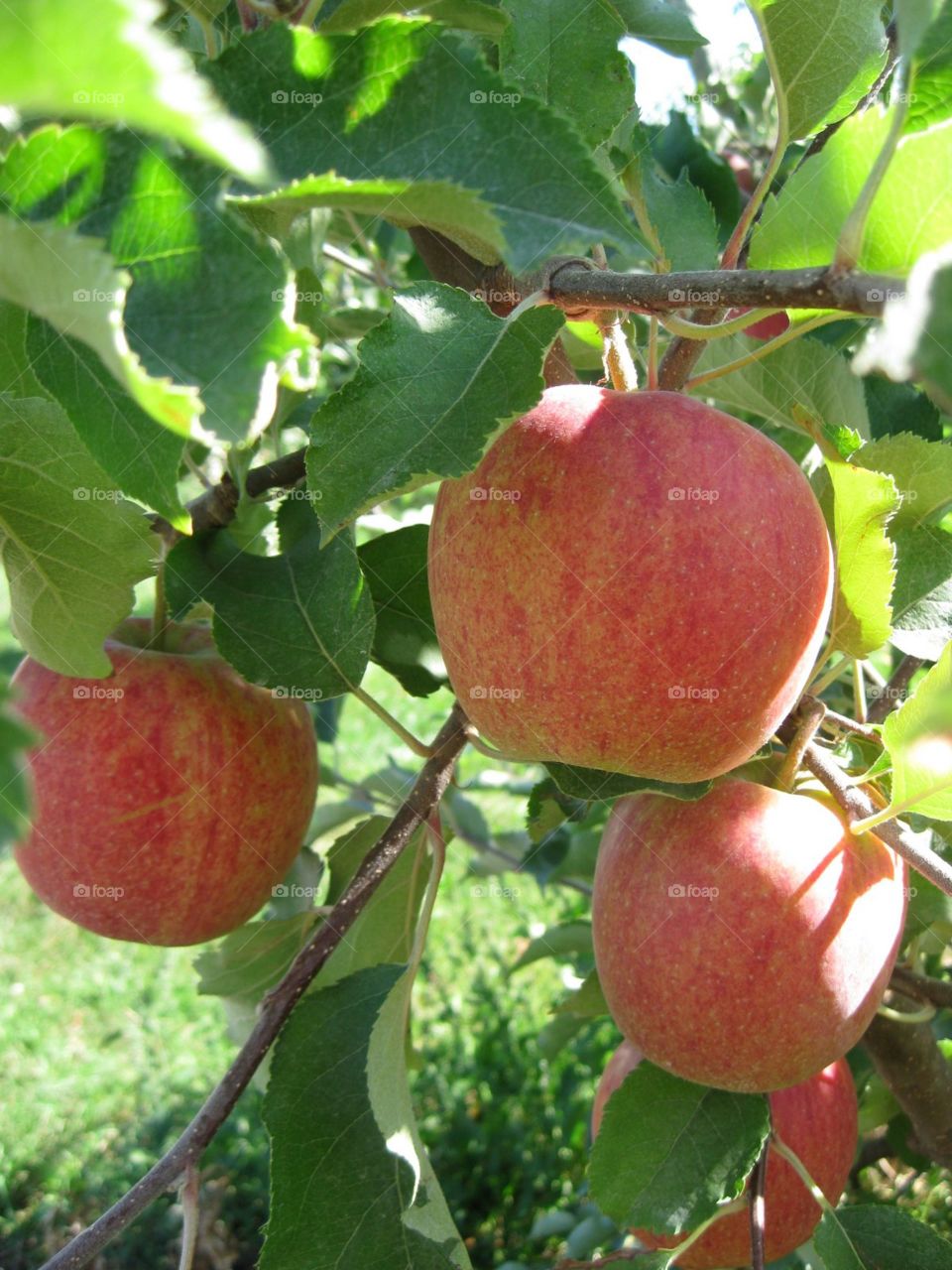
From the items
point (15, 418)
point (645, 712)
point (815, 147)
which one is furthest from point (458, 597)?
point (815, 147)

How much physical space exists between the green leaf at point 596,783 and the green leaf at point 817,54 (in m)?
0.46

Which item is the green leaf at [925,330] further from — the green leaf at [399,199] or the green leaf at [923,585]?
the green leaf at [923,585]

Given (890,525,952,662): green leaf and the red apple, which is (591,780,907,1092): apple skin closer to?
(890,525,952,662): green leaf

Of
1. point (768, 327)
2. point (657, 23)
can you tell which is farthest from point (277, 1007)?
point (768, 327)

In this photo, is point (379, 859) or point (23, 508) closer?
point (23, 508)

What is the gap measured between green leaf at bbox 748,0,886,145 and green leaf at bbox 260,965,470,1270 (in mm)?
721

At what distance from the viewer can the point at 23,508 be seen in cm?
80

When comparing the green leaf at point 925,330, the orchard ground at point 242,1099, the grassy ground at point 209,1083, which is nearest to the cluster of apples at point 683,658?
the green leaf at point 925,330

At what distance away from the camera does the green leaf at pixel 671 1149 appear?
96 cm

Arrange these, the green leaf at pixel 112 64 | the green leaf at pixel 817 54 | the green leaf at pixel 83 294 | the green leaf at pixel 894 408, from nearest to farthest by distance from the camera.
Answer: the green leaf at pixel 112 64, the green leaf at pixel 83 294, the green leaf at pixel 817 54, the green leaf at pixel 894 408

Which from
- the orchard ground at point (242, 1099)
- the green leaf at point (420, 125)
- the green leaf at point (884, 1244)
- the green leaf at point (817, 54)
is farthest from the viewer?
the orchard ground at point (242, 1099)

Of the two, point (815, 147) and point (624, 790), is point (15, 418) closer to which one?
point (624, 790)

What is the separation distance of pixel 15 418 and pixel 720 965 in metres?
0.62

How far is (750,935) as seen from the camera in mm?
903
